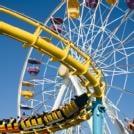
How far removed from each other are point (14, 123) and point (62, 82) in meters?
3.48

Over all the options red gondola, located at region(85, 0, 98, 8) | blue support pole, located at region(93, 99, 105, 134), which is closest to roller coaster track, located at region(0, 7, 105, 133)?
blue support pole, located at region(93, 99, 105, 134)

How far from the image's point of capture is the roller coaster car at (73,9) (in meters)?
27.6

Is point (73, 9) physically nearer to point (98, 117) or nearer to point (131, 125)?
point (131, 125)

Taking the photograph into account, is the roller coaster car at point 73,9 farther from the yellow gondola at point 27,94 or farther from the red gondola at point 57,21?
the yellow gondola at point 27,94

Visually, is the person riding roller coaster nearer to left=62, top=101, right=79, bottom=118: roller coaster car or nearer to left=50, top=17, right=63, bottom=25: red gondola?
left=62, top=101, right=79, bottom=118: roller coaster car

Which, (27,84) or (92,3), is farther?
(27,84)

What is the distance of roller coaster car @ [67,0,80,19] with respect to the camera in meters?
27.6

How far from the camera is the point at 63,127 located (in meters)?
23.1

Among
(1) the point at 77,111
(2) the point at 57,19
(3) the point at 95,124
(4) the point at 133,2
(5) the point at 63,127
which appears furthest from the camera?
(2) the point at 57,19

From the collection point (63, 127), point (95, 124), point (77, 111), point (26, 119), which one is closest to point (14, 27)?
point (95, 124)

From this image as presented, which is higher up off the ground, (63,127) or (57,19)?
(57,19)

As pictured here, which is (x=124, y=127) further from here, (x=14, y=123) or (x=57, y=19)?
(x=57, y=19)

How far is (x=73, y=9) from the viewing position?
27781mm

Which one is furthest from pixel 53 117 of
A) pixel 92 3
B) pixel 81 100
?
pixel 92 3
